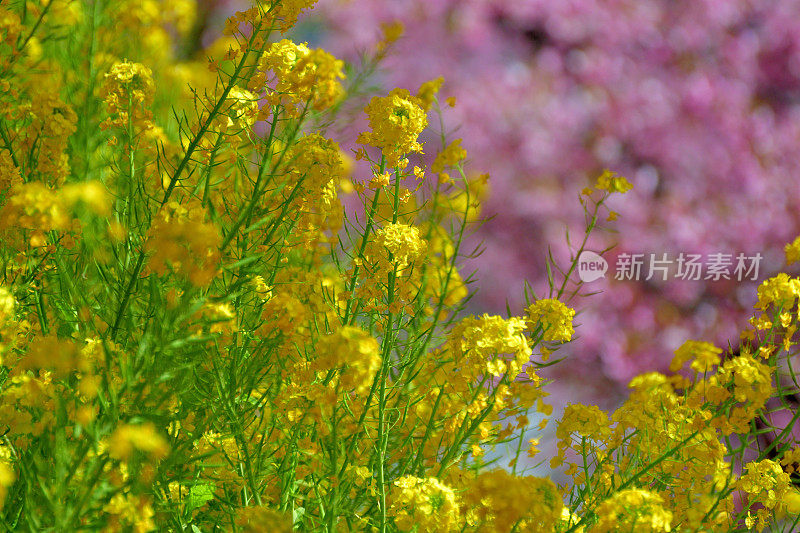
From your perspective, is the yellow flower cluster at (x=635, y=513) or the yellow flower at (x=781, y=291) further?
the yellow flower at (x=781, y=291)

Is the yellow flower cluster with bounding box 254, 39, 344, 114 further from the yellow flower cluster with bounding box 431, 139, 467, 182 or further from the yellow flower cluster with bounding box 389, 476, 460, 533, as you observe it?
the yellow flower cluster with bounding box 389, 476, 460, 533

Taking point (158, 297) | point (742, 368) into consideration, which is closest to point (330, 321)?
point (158, 297)

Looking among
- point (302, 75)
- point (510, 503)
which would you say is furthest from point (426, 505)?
point (302, 75)

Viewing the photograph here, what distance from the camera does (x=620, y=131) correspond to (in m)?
1.91

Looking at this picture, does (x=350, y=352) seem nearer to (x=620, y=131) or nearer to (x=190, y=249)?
(x=190, y=249)

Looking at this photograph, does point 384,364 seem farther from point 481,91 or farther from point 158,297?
point 481,91

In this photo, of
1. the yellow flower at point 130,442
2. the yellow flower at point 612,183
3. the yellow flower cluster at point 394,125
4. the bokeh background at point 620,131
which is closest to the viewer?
the yellow flower at point 130,442

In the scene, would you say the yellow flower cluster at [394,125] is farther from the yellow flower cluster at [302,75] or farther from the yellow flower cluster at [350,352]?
the yellow flower cluster at [350,352]

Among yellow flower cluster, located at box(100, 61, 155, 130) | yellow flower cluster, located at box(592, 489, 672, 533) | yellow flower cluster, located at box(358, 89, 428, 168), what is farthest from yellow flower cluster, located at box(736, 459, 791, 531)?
yellow flower cluster, located at box(100, 61, 155, 130)

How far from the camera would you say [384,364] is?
72cm

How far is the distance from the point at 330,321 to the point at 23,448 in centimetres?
31

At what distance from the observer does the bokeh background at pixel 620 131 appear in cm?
173

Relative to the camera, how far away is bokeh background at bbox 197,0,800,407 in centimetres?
173

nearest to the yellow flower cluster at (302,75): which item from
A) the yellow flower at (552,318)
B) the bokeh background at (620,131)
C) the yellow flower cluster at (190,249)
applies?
the yellow flower cluster at (190,249)
